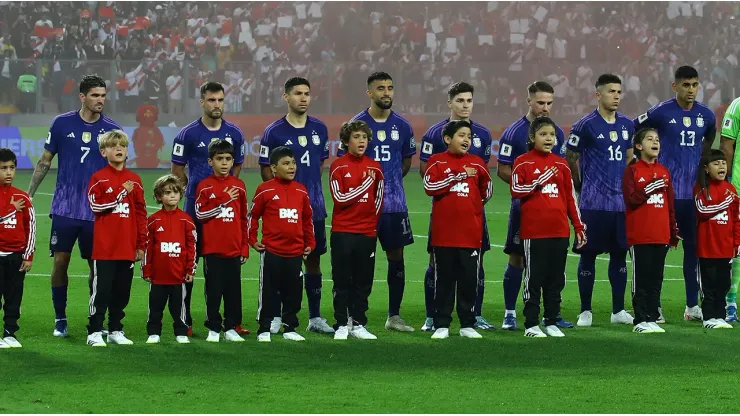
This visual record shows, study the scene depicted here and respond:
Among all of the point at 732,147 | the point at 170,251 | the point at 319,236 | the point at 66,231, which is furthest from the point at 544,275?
the point at 66,231

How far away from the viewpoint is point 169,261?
9211mm

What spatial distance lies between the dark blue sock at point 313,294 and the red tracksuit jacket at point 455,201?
3.67ft

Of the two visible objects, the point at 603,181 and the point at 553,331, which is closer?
the point at 553,331

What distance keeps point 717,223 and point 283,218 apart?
357cm

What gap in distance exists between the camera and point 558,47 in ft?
108

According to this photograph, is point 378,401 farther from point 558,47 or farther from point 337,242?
point 558,47

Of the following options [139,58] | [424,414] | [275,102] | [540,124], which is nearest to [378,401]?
[424,414]

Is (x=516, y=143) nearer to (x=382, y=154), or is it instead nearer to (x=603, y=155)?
(x=603, y=155)

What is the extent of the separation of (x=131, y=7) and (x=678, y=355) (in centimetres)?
2580

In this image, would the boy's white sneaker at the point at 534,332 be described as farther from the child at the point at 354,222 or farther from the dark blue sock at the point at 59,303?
the dark blue sock at the point at 59,303

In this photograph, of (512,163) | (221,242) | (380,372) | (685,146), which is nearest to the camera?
(380,372)

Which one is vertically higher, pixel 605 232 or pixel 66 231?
pixel 605 232

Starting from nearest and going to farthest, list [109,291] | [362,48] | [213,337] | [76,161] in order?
1. [109,291]
2. [213,337]
3. [76,161]
4. [362,48]

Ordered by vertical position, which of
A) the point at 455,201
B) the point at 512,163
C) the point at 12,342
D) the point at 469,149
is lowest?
the point at 12,342
